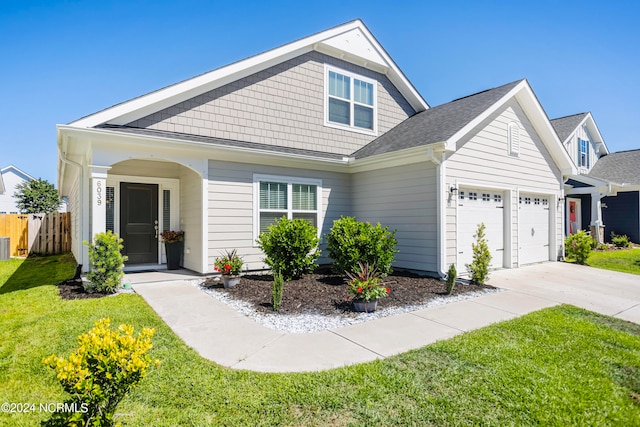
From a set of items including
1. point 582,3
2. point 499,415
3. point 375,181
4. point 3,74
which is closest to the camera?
point 499,415

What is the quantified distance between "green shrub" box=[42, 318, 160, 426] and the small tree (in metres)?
33.1

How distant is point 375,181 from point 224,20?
252 inches

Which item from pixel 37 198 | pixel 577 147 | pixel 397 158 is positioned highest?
pixel 577 147

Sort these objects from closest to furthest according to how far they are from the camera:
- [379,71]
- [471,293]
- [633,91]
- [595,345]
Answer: [595,345], [471,293], [379,71], [633,91]

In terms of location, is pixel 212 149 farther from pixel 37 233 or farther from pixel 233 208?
pixel 37 233

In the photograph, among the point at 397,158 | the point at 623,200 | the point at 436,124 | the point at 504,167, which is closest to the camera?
the point at 397,158

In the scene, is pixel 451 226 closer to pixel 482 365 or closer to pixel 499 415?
pixel 482 365

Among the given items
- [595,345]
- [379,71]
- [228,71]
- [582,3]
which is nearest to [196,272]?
[228,71]

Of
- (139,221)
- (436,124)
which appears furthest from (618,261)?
(139,221)

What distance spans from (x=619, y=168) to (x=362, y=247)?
1841cm

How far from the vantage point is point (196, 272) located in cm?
836

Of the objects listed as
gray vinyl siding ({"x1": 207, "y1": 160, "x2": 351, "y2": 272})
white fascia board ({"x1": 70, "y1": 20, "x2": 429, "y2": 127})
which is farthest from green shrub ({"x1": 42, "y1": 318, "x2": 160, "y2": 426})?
white fascia board ({"x1": 70, "y1": 20, "x2": 429, "y2": 127})

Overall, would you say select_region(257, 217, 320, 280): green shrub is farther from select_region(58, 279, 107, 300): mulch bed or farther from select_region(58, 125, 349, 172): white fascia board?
select_region(58, 279, 107, 300): mulch bed

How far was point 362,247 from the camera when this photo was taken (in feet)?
24.6
